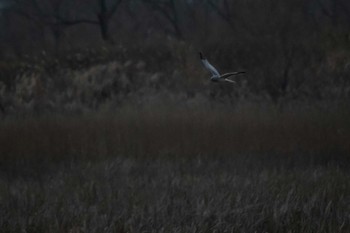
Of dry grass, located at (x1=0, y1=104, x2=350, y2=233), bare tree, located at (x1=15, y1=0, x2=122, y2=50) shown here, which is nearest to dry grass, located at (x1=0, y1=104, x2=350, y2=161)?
dry grass, located at (x1=0, y1=104, x2=350, y2=233)

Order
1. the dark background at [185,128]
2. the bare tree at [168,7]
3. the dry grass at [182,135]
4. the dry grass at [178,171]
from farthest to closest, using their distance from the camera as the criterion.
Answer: the bare tree at [168,7], the dry grass at [182,135], the dark background at [185,128], the dry grass at [178,171]

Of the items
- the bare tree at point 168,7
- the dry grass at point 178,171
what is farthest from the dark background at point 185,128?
the bare tree at point 168,7

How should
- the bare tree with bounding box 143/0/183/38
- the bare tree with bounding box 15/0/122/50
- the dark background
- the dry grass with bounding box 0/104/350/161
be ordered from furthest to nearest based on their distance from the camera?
the bare tree with bounding box 15/0/122/50
the bare tree with bounding box 143/0/183/38
the dry grass with bounding box 0/104/350/161
the dark background

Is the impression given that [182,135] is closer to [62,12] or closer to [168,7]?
[168,7]

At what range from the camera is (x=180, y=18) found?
23578 mm

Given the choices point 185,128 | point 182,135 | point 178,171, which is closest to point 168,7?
point 185,128

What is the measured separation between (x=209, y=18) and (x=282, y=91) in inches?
310

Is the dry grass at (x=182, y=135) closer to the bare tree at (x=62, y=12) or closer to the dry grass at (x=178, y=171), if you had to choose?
the dry grass at (x=178, y=171)

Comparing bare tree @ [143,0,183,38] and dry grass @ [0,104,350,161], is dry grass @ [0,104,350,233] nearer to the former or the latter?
dry grass @ [0,104,350,161]

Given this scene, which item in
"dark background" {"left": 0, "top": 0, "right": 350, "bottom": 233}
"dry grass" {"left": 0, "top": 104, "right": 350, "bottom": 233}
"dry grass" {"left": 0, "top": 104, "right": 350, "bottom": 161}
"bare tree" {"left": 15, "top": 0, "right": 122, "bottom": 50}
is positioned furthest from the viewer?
"bare tree" {"left": 15, "top": 0, "right": 122, "bottom": 50}

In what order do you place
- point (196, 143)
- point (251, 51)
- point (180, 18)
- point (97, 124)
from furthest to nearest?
1. point (180, 18)
2. point (251, 51)
3. point (97, 124)
4. point (196, 143)

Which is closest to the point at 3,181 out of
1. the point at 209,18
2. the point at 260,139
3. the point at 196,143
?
the point at 196,143

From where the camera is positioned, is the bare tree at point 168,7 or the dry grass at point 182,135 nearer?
the dry grass at point 182,135

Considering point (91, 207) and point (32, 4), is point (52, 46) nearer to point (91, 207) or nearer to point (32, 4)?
point (32, 4)
